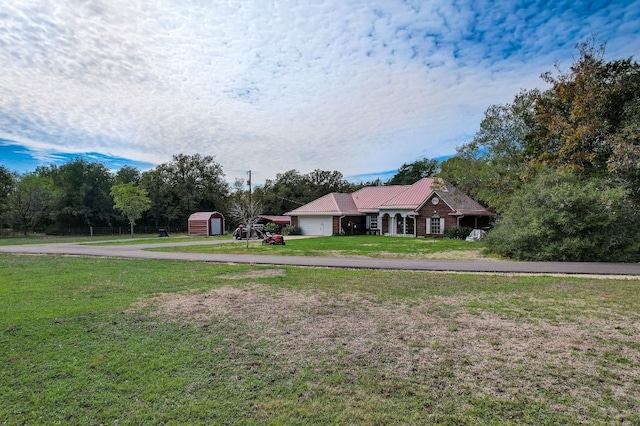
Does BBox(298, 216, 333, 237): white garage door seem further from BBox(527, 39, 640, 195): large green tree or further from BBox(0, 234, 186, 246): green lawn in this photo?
BBox(527, 39, 640, 195): large green tree

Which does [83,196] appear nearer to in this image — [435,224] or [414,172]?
[435,224]

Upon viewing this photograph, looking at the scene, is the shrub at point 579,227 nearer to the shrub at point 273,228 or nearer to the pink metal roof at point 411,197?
the pink metal roof at point 411,197

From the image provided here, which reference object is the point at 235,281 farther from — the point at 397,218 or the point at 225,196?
Result: the point at 225,196

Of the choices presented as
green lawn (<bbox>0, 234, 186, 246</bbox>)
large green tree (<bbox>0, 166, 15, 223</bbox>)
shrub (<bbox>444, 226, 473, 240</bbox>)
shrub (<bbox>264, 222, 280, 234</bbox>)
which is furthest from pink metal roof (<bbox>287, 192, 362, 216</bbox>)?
large green tree (<bbox>0, 166, 15, 223</bbox>)

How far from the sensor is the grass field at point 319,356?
10.8ft

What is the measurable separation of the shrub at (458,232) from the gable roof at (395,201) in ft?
3.97

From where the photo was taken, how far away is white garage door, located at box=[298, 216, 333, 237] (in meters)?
36.8

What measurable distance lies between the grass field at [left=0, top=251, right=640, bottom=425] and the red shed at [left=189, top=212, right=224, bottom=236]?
31655 mm

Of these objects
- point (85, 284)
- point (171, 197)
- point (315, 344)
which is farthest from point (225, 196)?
point (315, 344)

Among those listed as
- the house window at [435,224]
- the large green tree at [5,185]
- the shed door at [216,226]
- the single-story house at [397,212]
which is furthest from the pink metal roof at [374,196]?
the large green tree at [5,185]

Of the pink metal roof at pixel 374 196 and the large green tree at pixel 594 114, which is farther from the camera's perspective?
the pink metal roof at pixel 374 196

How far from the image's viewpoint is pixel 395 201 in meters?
35.4

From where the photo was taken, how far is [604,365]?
14.1 ft

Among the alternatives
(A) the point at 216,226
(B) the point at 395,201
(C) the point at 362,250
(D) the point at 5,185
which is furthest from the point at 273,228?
(D) the point at 5,185
